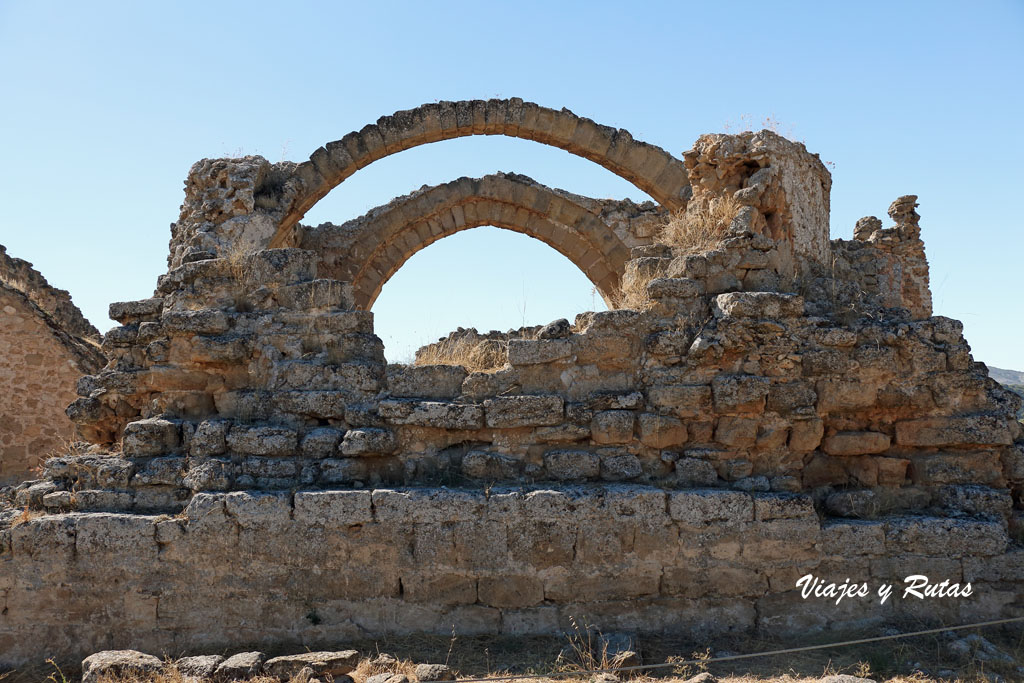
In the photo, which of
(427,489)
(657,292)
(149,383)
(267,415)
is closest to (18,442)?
(149,383)

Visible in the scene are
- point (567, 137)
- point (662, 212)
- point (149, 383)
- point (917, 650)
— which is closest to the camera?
point (917, 650)

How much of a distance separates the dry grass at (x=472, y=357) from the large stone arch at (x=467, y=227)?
5.90 m

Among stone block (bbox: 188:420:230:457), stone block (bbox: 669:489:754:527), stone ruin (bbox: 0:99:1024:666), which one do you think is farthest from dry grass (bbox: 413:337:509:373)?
stone block (bbox: 669:489:754:527)

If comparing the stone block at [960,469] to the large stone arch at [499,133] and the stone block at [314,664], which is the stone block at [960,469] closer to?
the stone block at [314,664]

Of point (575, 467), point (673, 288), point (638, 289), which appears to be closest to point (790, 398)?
point (673, 288)

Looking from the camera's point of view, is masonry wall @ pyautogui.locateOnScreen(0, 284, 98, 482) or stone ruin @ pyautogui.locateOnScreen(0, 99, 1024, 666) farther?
masonry wall @ pyautogui.locateOnScreen(0, 284, 98, 482)

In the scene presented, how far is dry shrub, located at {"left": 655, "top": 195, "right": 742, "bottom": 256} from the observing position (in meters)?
5.27

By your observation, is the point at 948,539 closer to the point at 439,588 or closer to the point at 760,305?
the point at 760,305

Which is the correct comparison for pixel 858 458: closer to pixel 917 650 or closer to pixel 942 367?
pixel 942 367

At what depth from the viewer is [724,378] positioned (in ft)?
15.2

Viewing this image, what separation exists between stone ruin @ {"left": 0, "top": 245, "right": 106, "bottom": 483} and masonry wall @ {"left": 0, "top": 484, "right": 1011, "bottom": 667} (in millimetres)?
6168

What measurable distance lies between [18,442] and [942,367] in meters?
10.4

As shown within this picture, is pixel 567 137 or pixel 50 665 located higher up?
pixel 567 137

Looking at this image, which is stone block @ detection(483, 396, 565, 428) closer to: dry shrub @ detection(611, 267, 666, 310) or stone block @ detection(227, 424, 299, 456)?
dry shrub @ detection(611, 267, 666, 310)
